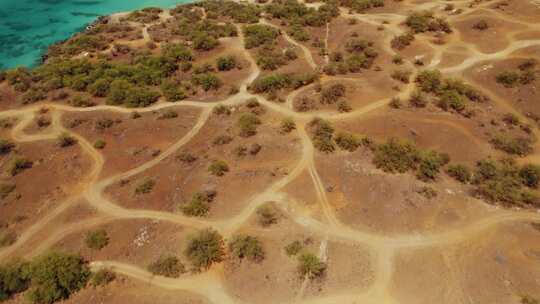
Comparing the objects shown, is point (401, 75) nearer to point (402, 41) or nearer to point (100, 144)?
point (402, 41)

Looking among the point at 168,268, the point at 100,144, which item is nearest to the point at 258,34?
the point at 100,144

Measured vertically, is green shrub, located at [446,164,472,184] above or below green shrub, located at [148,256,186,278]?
above

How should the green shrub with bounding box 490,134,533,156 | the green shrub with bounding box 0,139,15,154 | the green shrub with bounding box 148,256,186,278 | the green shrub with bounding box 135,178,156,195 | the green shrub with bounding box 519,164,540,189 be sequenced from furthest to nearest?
the green shrub with bounding box 0,139,15,154 → the green shrub with bounding box 490,134,533,156 → the green shrub with bounding box 135,178,156,195 → the green shrub with bounding box 519,164,540,189 → the green shrub with bounding box 148,256,186,278

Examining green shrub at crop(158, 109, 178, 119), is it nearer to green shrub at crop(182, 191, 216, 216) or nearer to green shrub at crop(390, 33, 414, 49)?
green shrub at crop(182, 191, 216, 216)

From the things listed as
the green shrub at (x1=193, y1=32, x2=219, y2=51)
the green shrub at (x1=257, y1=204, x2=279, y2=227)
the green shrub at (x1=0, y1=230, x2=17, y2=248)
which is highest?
the green shrub at (x1=193, y1=32, x2=219, y2=51)

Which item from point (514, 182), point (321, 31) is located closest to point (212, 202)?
point (514, 182)

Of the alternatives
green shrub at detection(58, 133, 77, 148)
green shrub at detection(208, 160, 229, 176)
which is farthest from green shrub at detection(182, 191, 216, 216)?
green shrub at detection(58, 133, 77, 148)

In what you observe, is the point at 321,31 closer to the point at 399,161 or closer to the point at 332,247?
the point at 399,161
